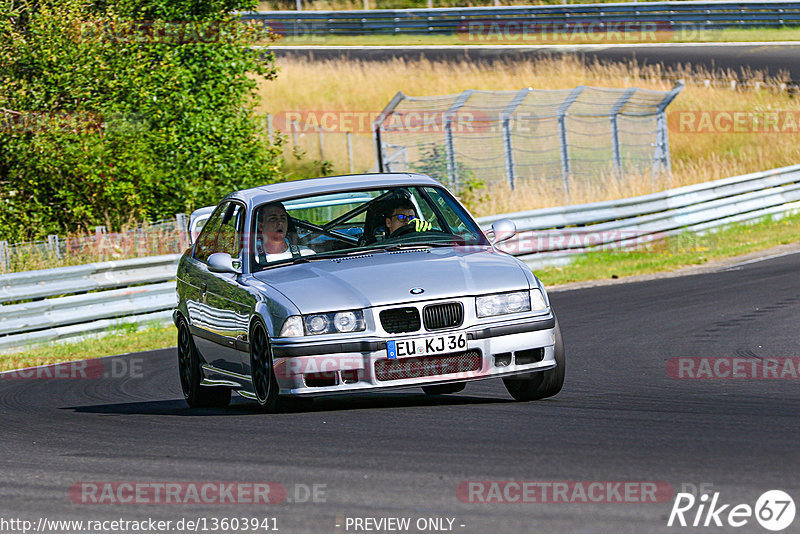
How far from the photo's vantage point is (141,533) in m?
5.42

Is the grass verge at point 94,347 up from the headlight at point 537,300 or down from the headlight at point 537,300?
Answer: down

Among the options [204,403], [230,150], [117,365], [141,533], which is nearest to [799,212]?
[230,150]

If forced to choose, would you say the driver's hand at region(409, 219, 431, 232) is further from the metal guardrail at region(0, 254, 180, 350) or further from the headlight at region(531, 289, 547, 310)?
the metal guardrail at region(0, 254, 180, 350)

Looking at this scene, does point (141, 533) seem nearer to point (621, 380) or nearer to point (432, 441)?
point (432, 441)

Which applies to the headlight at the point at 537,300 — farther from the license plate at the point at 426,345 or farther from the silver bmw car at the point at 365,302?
the license plate at the point at 426,345

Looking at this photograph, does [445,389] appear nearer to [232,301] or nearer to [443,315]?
[443,315]

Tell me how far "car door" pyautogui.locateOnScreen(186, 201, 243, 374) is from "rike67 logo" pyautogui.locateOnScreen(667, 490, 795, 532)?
4.19 metres

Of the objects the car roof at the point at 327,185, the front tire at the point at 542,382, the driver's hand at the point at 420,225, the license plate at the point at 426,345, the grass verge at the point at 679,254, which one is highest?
the car roof at the point at 327,185

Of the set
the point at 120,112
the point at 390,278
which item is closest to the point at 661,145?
the point at 120,112

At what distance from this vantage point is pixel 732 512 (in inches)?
199

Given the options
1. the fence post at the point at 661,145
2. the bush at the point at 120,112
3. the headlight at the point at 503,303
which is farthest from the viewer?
the fence post at the point at 661,145

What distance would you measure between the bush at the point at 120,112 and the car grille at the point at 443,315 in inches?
590

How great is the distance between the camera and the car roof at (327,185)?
30.1 ft

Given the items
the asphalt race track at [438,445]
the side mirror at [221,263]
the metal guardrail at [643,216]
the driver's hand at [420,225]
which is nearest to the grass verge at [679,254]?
the metal guardrail at [643,216]
